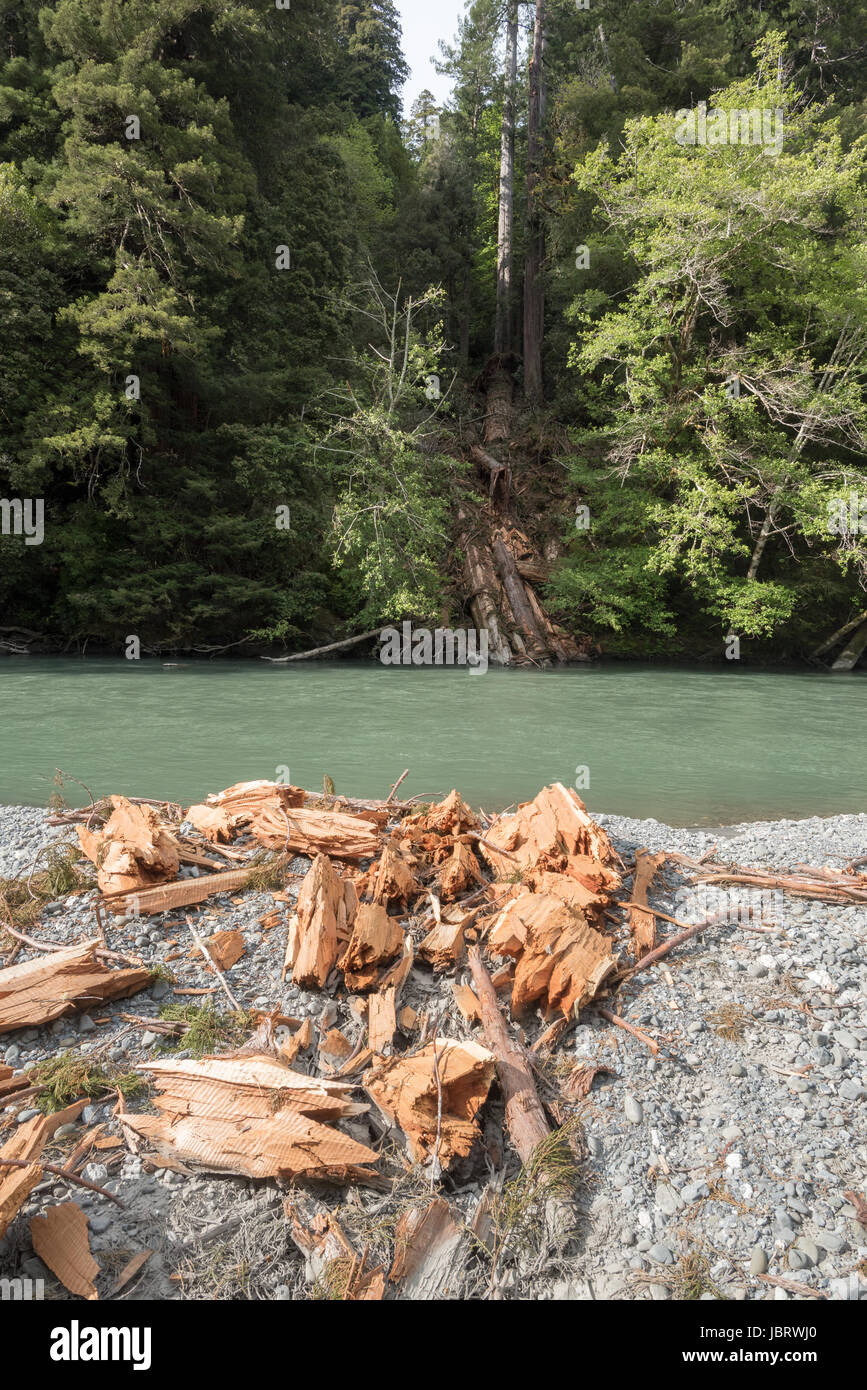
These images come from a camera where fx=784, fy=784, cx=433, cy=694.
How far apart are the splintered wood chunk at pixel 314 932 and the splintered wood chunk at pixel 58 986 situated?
67cm

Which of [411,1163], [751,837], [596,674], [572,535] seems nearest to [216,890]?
[411,1163]

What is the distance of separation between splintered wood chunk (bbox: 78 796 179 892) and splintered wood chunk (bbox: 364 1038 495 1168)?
74.7 inches

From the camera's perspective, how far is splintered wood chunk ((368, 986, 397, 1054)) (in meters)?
3.28

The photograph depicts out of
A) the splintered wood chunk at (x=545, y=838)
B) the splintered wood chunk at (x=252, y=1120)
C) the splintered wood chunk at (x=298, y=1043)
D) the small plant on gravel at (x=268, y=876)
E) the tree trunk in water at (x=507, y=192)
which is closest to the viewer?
the splintered wood chunk at (x=252, y=1120)

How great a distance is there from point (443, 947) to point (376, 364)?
63.9 ft

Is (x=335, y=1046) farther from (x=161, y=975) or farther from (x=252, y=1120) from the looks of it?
(x=161, y=975)

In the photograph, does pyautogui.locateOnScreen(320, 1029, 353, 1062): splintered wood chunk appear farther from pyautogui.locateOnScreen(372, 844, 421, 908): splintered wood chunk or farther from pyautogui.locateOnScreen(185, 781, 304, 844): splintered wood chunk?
pyautogui.locateOnScreen(185, 781, 304, 844): splintered wood chunk

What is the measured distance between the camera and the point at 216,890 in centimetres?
438

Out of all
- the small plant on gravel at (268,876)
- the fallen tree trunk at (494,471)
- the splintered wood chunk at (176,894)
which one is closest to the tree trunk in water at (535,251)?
the fallen tree trunk at (494,471)

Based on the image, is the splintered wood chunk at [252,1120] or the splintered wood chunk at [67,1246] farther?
the splintered wood chunk at [252,1120]

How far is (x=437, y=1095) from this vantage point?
289cm

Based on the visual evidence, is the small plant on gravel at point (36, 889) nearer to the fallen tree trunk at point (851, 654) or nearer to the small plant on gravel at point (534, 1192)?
the small plant on gravel at point (534, 1192)

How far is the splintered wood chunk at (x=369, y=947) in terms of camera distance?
3625mm

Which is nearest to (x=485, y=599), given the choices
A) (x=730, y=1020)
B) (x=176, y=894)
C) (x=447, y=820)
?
(x=447, y=820)
